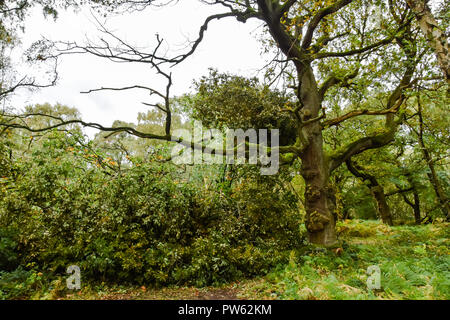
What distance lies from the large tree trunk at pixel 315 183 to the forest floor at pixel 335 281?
1.79 feet

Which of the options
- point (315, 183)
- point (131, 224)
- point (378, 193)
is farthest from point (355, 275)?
point (378, 193)

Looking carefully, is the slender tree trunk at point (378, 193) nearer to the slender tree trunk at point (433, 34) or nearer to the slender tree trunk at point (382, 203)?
the slender tree trunk at point (382, 203)

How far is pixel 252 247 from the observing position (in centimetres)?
612

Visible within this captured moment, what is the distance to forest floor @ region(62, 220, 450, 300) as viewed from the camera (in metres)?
3.63

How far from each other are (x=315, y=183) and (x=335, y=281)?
123 inches

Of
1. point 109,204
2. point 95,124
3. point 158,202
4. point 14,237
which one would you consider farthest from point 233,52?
point 14,237

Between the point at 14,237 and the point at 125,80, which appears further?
the point at 125,80

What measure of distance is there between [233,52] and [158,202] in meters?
4.73

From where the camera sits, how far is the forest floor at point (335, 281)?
11.9 ft

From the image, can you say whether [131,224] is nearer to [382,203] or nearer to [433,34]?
[433,34]

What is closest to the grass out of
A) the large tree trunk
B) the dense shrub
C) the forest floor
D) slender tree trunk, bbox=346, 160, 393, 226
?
the forest floor

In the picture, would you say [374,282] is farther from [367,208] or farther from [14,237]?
[367,208]

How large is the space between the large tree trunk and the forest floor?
1.79ft

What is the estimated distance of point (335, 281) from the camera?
3988 millimetres
